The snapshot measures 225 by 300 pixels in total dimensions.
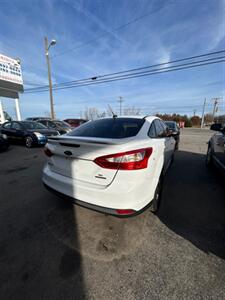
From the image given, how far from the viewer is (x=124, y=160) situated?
1676mm

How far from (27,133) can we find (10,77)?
434 inches

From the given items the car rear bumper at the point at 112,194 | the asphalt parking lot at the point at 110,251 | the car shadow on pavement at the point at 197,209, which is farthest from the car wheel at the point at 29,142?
the car shadow on pavement at the point at 197,209

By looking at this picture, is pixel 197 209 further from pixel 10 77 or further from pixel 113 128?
pixel 10 77

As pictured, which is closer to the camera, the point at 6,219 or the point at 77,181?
the point at 77,181

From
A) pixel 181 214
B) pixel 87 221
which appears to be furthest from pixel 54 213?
pixel 181 214

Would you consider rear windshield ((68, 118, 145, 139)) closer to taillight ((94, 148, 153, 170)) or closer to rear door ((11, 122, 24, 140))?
taillight ((94, 148, 153, 170))

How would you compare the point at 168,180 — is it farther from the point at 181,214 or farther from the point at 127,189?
the point at 127,189

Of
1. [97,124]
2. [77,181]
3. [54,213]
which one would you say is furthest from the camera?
[97,124]

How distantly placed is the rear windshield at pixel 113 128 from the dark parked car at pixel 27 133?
5947mm

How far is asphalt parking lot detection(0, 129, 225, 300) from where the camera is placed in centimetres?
140

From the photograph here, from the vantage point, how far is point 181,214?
2.53 m

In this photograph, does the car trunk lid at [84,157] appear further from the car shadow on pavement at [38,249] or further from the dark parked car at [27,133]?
the dark parked car at [27,133]

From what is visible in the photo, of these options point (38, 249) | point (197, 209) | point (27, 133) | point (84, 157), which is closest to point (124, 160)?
point (84, 157)

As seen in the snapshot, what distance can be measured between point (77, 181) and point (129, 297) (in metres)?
1.26
